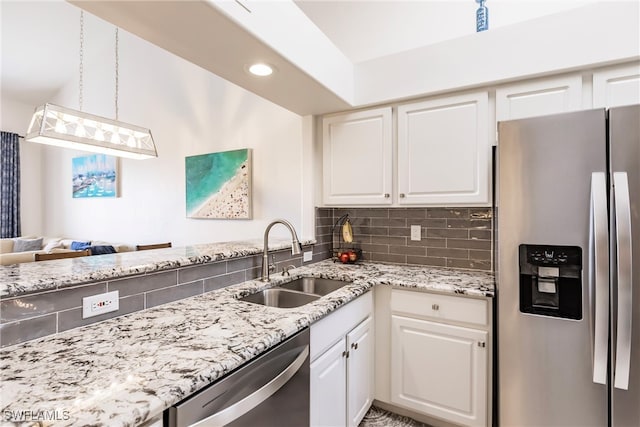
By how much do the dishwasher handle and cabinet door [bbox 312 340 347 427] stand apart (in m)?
0.17

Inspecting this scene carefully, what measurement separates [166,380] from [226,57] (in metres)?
1.34

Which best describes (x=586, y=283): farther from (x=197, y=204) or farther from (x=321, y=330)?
(x=197, y=204)

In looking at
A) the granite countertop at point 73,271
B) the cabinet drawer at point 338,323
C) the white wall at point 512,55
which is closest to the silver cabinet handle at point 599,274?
the white wall at point 512,55

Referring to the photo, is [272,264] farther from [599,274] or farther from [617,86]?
[617,86]

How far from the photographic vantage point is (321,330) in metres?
1.36

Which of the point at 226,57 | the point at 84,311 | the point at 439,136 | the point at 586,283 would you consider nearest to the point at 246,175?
the point at 226,57

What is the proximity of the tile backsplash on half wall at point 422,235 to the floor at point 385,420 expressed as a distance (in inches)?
40.1

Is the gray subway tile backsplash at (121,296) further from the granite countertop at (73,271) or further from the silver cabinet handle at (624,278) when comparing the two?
the silver cabinet handle at (624,278)

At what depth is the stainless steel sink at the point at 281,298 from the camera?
66.3 inches

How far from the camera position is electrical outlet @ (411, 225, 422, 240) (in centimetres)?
233

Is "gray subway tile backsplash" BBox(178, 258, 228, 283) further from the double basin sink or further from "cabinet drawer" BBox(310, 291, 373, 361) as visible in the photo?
"cabinet drawer" BBox(310, 291, 373, 361)

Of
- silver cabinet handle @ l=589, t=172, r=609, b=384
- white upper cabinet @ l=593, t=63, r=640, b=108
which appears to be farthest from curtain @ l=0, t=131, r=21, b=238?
white upper cabinet @ l=593, t=63, r=640, b=108

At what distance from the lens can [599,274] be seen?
120 centimetres

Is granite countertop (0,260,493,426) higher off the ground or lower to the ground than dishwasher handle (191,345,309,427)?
higher
